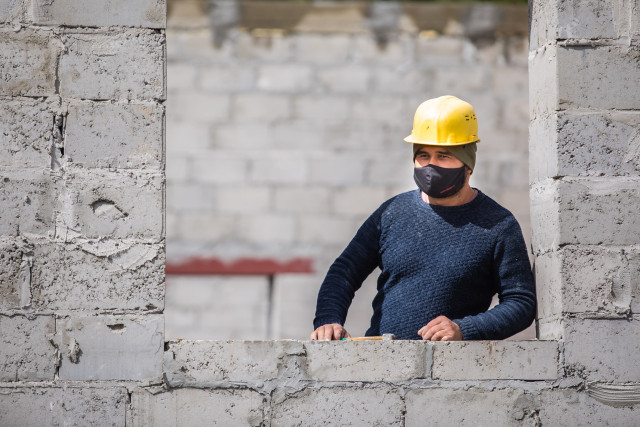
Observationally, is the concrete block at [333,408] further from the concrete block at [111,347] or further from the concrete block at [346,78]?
the concrete block at [346,78]

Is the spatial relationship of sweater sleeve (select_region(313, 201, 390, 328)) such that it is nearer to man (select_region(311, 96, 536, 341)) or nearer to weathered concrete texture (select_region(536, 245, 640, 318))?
man (select_region(311, 96, 536, 341))

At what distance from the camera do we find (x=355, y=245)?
4.19 m

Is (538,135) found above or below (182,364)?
above

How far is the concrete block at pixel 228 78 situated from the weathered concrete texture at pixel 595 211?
505 cm

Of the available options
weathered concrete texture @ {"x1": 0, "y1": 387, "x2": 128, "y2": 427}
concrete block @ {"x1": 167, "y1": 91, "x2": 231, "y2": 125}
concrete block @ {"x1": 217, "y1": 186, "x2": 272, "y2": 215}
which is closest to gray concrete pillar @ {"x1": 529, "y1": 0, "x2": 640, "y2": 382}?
weathered concrete texture @ {"x1": 0, "y1": 387, "x2": 128, "y2": 427}

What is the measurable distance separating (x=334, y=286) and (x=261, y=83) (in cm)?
472

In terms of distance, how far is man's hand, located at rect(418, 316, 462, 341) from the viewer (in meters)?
3.82

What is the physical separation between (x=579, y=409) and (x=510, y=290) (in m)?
0.50

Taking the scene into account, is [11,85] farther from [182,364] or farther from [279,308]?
[279,308]

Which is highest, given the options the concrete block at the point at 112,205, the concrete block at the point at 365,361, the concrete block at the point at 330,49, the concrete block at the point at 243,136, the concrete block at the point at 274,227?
the concrete block at the point at 330,49

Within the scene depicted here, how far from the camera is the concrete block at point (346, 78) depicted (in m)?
8.59

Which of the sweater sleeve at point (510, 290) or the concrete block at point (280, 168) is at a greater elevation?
the concrete block at point (280, 168)

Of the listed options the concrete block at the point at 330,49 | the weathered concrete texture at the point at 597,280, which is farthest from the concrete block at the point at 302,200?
the weathered concrete texture at the point at 597,280

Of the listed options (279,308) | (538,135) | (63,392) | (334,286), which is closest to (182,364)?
(63,392)
